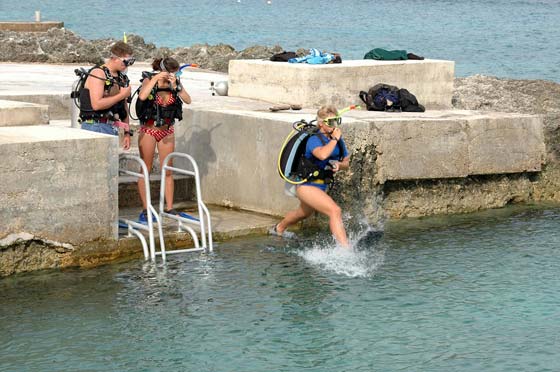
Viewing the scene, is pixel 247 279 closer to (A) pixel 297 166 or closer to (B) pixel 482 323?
(A) pixel 297 166

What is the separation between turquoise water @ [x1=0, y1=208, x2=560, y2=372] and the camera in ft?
30.0

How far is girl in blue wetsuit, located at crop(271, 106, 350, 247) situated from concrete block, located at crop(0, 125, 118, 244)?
192cm

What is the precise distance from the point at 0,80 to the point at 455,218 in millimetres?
7340

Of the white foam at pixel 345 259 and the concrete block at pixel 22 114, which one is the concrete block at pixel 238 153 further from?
the concrete block at pixel 22 114

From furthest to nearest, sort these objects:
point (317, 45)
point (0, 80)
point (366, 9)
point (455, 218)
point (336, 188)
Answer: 1. point (366, 9)
2. point (317, 45)
3. point (0, 80)
4. point (455, 218)
5. point (336, 188)

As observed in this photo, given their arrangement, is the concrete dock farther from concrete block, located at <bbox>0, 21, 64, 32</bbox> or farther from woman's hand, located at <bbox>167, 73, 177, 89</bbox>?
concrete block, located at <bbox>0, 21, 64, 32</bbox>

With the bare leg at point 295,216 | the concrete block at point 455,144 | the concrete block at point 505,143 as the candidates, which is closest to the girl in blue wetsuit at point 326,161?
the bare leg at point 295,216

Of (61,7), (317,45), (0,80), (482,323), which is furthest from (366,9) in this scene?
(482,323)

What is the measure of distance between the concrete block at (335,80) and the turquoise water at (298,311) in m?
2.82

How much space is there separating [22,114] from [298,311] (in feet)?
12.6

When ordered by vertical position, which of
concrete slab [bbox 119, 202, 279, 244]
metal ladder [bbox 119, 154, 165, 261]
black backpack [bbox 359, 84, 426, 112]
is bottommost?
concrete slab [bbox 119, 202, 279, 244]

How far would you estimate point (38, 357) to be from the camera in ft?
29.8

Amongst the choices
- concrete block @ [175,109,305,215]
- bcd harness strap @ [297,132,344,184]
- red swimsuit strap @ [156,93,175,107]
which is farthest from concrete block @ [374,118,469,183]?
red swimsuit strap @ [156,93,175,107]

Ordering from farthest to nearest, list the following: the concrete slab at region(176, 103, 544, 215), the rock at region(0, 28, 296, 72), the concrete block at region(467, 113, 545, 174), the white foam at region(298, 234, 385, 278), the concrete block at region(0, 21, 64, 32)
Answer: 1. the concrete block at region(0, 21, 64, 32)
2. the rock at region(0, 28, 296, 72)
3. the concrete block at region(467, 113, 545, 174)
4. the concrete slab at region(176, 103, 544, 215)
5. the white foam at region(298, 234, 385, 278)
